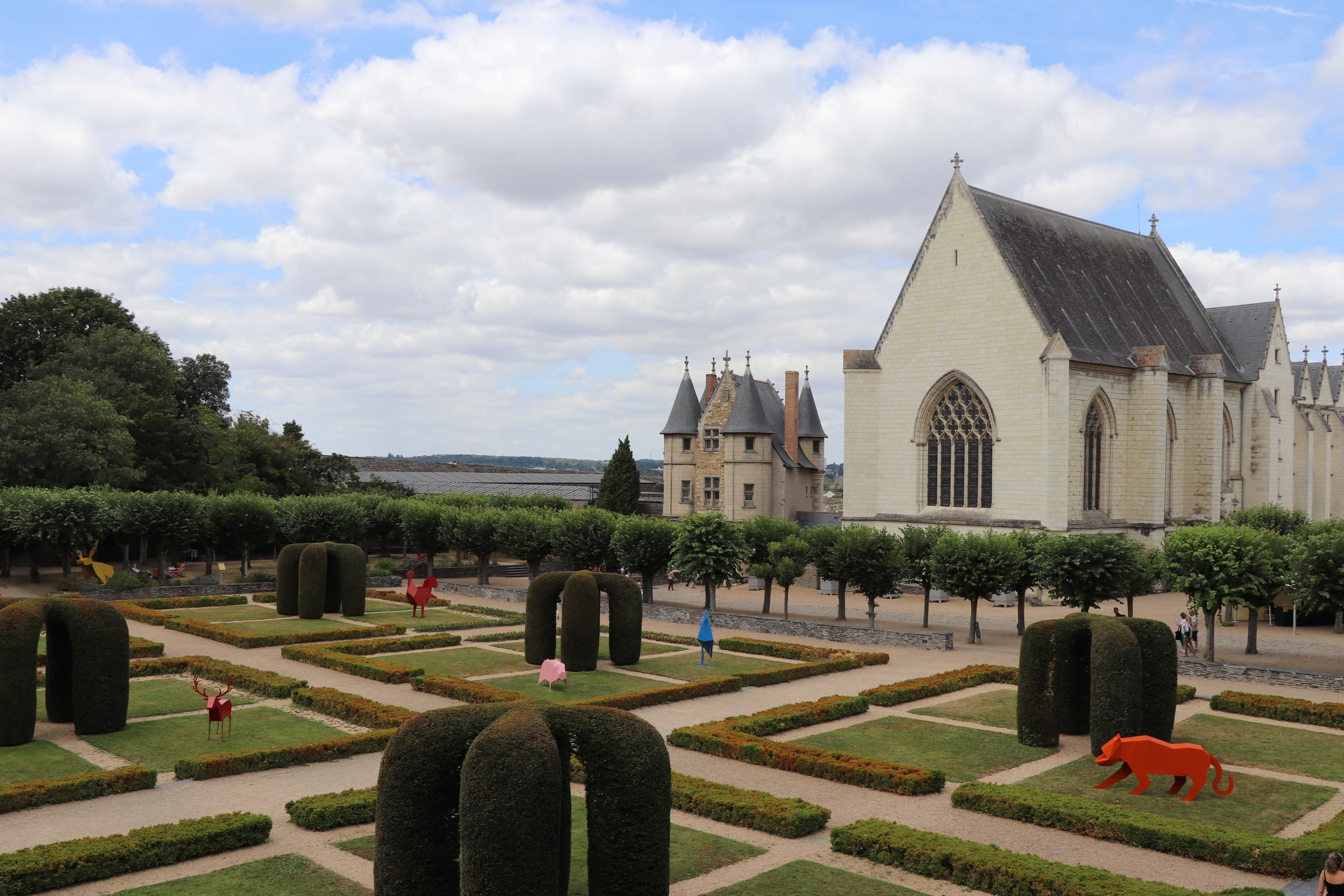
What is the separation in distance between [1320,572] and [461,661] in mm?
27421

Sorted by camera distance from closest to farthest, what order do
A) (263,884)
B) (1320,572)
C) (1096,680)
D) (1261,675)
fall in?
(263,884) < (1096,680) < (1261,675) < (1320,572)

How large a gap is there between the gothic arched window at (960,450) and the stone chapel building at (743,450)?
16.5m

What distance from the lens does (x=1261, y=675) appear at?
30.3 metres

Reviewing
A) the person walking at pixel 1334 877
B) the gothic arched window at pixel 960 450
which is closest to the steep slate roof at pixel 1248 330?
the gothic arched window at pixel 960 450

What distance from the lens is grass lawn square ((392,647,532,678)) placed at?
29.8 meters

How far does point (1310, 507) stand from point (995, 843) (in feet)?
194

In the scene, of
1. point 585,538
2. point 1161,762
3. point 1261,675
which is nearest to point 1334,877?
point 1161,762

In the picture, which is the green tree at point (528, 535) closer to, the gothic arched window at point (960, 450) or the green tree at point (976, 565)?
the green tree at point (976, 565)

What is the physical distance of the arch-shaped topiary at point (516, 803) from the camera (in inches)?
413

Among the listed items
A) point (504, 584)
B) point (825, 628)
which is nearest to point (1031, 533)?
point (825, 628)

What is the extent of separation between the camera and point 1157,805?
17.5 m

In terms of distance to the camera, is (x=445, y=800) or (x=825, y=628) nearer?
(x=445, y=800)

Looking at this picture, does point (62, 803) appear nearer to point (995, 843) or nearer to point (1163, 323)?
point (995, 843)

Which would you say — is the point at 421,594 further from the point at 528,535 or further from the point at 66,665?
the point at 66,665
